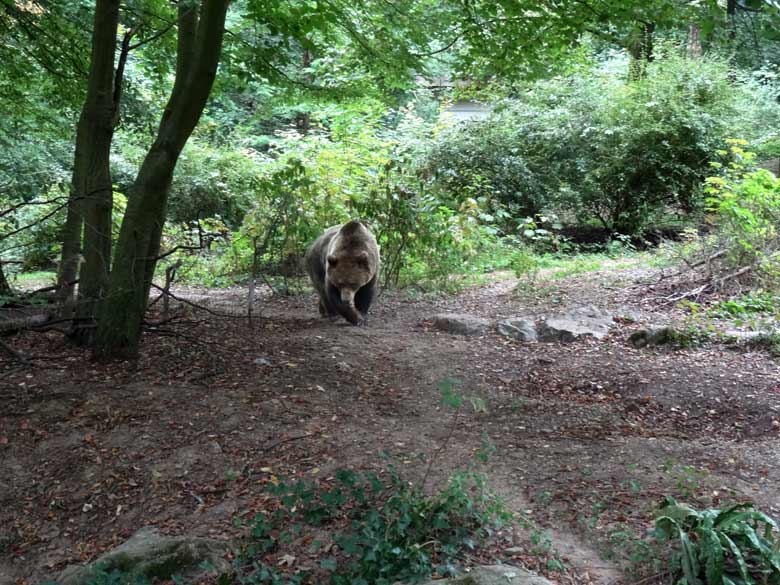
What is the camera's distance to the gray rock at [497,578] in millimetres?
3117

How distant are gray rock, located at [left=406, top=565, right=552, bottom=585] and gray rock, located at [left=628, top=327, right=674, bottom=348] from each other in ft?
14.7

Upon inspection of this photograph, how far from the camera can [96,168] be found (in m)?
5.83

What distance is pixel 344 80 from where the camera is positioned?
8.33 meters

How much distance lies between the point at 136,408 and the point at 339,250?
370 centimetres

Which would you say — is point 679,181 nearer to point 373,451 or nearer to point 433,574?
point 373,451

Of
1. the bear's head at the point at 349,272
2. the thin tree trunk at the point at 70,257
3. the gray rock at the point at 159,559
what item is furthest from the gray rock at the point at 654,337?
the thin tree trunk at the point at 70,257

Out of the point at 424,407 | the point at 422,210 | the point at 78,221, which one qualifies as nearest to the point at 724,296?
the point at 422,210

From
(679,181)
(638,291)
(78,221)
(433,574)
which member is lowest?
(433,574)

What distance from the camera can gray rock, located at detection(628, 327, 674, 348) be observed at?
23.5ft

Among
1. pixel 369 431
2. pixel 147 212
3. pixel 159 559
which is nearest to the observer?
Answer: pixel 159 559

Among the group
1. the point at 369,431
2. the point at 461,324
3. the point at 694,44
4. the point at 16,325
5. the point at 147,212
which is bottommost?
the point at 369,431

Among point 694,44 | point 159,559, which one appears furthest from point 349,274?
point 694,44

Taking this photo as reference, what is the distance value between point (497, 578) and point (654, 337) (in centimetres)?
468

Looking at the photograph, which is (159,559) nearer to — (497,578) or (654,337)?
(497,578)
